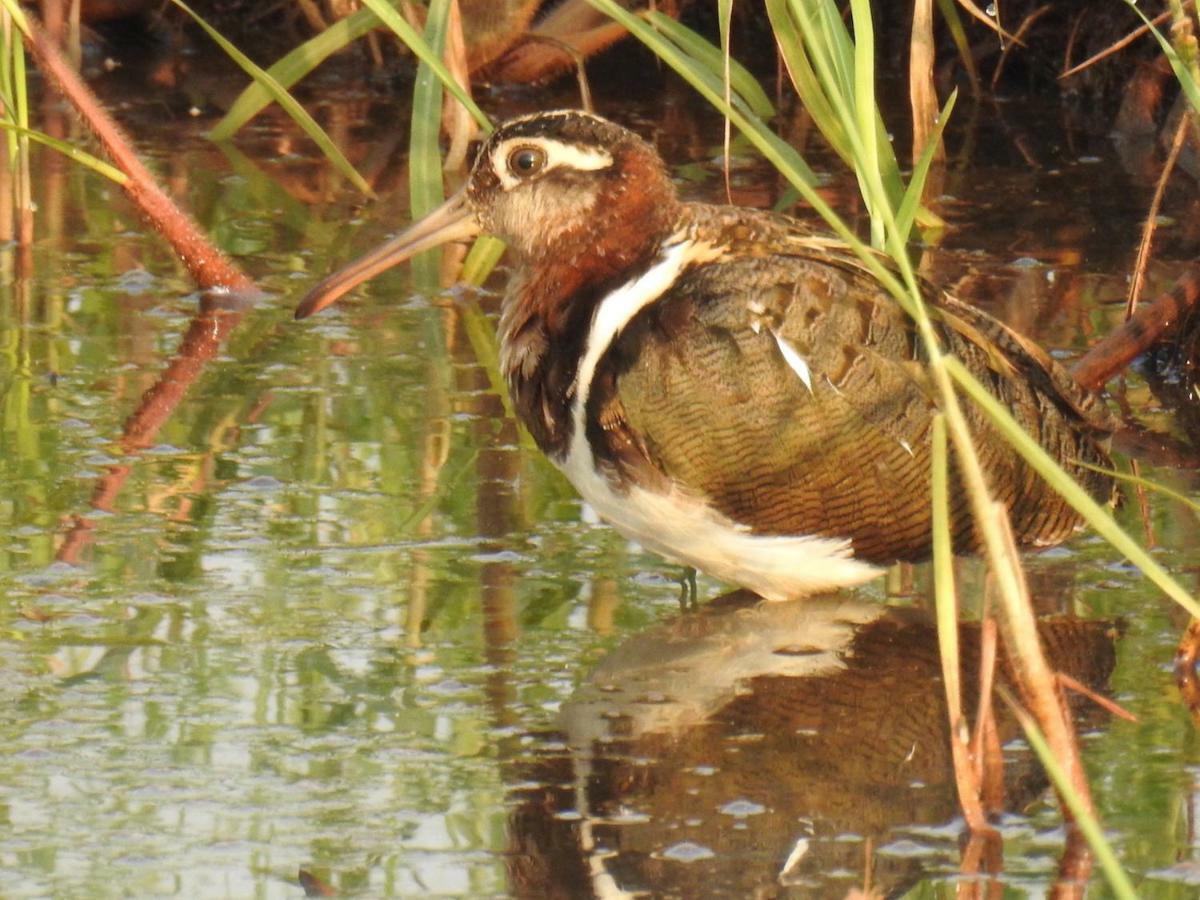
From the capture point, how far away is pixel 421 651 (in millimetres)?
3969

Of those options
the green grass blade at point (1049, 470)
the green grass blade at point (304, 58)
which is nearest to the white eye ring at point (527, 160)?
the green grass blade at point (304, 58)

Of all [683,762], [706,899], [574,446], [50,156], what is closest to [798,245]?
[574,446]

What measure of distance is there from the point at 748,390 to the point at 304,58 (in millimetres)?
2430

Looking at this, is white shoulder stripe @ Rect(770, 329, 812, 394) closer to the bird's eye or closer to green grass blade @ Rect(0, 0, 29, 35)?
the bird's eye

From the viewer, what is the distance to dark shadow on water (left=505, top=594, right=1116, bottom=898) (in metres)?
3.18

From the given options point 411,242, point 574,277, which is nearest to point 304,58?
point 411,242

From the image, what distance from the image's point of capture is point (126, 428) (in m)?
5.13

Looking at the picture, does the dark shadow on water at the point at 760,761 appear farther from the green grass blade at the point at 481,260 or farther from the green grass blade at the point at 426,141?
the green grass blade at the point at 481,260

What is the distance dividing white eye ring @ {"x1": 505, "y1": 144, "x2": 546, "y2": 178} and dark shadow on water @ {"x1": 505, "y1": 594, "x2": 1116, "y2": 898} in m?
0.93

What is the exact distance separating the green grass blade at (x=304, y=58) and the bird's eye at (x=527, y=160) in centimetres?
150

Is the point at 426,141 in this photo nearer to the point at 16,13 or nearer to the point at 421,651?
the point at 16,13

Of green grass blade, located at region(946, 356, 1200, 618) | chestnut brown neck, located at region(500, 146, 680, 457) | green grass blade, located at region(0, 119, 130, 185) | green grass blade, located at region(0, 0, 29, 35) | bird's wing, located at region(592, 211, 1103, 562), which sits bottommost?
green grass blade, located at region(946, 356, 1200, 618)

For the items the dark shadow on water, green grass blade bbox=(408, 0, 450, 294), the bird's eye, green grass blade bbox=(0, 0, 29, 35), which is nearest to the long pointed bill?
the bird's eye

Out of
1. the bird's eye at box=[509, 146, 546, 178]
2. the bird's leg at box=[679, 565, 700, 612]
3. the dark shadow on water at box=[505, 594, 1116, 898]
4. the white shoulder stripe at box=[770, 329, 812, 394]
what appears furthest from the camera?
the bird's eye at box=[509, 146, 546, 178]
